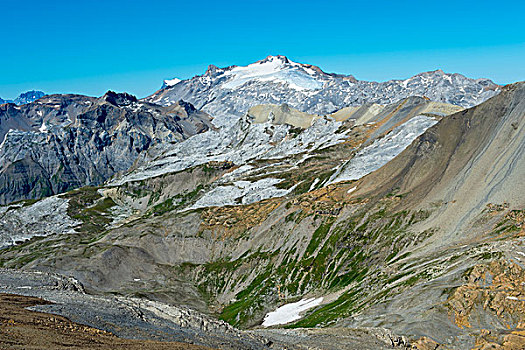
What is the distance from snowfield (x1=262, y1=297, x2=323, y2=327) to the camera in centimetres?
9274

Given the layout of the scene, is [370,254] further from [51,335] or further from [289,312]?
[51,335]

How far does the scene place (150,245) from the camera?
6280 inches

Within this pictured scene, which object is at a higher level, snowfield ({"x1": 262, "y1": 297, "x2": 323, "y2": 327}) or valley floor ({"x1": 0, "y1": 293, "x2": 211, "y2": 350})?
valley floor ({"x1": 0, "y1": 293, "x2": 211, "y2": 350})

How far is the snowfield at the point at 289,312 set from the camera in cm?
9274

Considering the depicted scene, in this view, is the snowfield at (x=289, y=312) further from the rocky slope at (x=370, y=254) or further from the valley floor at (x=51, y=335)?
the valley floor at (x=51, y=335)

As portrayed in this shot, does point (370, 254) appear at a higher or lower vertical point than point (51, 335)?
lower

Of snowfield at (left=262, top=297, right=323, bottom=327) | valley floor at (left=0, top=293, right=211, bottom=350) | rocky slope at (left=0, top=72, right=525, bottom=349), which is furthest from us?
snowfield at (left=262, top=297, right=323, bottom=327)

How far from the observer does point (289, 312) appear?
319 feet

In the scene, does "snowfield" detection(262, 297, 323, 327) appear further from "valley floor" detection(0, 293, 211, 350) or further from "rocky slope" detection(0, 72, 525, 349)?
"valley floor" detection(0, 293, 211, 350)

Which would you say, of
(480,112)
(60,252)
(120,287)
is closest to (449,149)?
(480,112)

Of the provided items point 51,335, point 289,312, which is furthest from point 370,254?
point 51,335

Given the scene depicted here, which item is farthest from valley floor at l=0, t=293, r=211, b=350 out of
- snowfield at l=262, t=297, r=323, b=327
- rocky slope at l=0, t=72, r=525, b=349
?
snowfield at l=262, t=297, r=323, b=327

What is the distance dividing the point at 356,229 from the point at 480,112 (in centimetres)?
5536

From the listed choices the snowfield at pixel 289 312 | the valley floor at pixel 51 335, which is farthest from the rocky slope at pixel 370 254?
the valley floor at pixel 51 335
